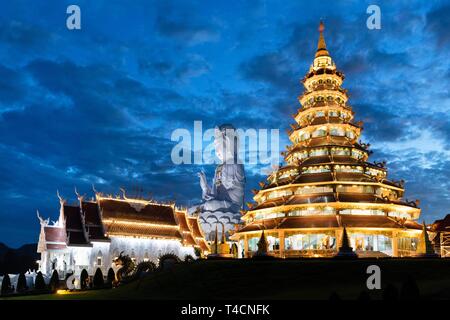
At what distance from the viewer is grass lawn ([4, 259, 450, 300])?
31.8 meters

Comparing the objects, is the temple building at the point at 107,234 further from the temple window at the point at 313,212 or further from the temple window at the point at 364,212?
the temple window at the point at 364,212

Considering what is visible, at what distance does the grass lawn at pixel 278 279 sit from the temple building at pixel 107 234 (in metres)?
25.3

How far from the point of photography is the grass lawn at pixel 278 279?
31.8 metres

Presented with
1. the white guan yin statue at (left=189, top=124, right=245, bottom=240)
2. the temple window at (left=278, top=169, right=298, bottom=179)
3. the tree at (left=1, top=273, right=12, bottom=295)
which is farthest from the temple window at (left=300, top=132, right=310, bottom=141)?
the white guan yin statue at (left=189, top=124, right=245, bottom=240)

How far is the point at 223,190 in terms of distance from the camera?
117375 millimetres

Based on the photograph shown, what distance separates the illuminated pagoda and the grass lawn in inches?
329

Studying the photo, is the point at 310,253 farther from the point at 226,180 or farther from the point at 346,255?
the point at 226,180

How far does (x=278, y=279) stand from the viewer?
3453cm

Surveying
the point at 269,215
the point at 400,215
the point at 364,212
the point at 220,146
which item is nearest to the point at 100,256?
the point at 269,215

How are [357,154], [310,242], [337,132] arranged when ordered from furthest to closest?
[337,132] < [357,154] < [310,242]

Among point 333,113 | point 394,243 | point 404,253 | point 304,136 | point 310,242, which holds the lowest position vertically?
point 404,253

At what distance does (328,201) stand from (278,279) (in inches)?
615
